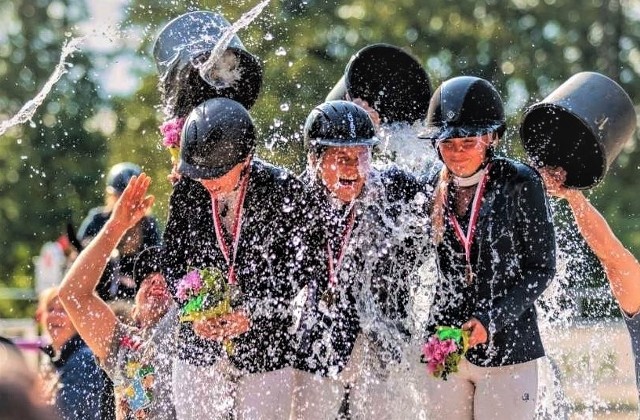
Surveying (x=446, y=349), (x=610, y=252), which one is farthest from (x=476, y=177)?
(x=610, y=252)

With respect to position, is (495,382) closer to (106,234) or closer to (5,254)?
(106,234)

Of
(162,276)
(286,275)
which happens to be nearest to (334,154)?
(286,275)

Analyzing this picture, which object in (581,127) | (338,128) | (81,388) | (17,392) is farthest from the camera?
(81,388)

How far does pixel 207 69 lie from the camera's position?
21.8ft

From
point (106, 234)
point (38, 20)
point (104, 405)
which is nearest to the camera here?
point (106, 234)

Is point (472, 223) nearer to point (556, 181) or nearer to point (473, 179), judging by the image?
point (473, 179)

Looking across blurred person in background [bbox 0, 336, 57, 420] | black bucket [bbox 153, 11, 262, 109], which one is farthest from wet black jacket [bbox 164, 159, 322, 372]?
blurred person in background [bbox 0, 336, 57, 420]

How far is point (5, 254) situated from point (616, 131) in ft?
85.9

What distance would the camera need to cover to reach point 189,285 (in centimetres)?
572

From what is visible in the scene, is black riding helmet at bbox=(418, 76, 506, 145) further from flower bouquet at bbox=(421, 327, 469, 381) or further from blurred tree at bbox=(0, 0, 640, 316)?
blurred tree at bbox=(0, 0, 640, 316)

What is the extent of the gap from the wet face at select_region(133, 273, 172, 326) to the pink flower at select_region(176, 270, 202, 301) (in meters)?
0.48

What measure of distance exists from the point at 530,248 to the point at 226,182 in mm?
1459

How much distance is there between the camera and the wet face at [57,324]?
267 inches

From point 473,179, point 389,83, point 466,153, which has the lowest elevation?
point 473,179
